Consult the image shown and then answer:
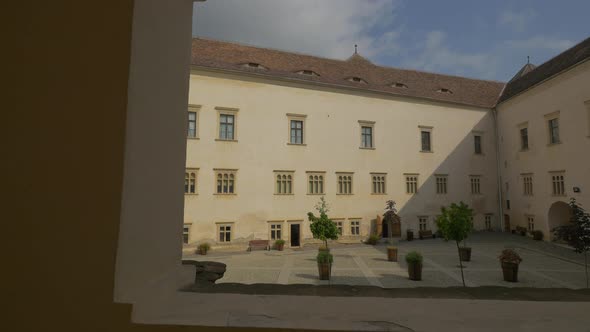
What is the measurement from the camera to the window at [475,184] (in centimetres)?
2428

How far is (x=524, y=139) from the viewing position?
21.9m

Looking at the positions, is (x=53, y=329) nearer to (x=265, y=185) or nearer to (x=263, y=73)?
(x=265, y=185)

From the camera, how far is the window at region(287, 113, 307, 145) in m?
20.2

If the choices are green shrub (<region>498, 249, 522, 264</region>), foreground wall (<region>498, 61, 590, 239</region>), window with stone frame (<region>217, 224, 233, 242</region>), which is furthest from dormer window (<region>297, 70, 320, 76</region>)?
green shrub (<region>498, 249, 522, 264</region>)

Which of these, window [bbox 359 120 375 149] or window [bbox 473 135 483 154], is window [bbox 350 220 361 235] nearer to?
window [bbox 359 120 375 149]

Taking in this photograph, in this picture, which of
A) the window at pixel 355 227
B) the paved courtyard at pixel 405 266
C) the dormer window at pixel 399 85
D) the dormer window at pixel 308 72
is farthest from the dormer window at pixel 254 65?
the window at pixel 355 227

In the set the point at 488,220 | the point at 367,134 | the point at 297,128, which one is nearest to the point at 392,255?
the point at 367,134

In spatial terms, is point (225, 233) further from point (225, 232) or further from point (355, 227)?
point (355, 227)

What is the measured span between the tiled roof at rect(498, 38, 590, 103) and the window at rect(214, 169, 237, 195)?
20876mm

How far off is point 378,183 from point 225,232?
36.3ft

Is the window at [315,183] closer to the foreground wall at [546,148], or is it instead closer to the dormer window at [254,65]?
the dormer window at [254,65]

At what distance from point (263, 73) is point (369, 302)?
1948cm

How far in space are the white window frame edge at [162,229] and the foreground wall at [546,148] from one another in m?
22.2

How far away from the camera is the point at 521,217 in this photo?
22.0 m
